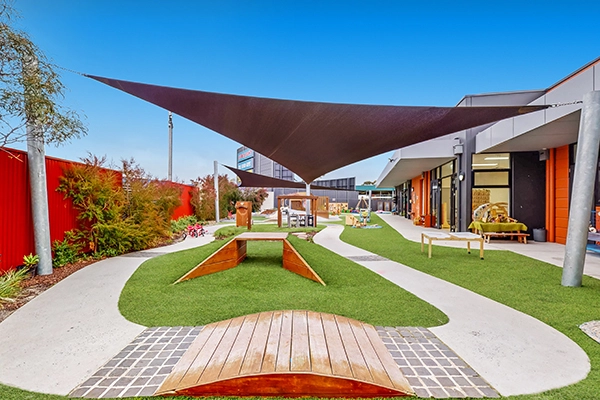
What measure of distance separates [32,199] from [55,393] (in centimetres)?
408

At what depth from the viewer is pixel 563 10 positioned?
31.9 ft

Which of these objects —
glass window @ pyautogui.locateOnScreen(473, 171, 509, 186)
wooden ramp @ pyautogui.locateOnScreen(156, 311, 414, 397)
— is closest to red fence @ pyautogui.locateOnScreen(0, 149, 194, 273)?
wooden ramp @ pyautogui.locateOnScreen(156, 311, 414, 397)

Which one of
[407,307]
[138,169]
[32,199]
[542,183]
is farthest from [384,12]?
[32,199]

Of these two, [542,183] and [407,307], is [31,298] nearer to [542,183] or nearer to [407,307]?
[407,307]

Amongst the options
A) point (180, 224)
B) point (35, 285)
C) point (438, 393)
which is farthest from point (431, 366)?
point (180, 224)

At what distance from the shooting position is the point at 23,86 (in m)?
3.68

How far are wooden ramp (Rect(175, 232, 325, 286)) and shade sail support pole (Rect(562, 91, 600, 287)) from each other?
3472 millimetres

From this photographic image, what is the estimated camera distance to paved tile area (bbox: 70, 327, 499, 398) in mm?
1846

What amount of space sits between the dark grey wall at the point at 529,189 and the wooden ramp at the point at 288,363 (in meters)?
9.37

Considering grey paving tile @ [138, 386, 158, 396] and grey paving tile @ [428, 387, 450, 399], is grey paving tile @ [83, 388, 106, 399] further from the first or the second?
grey paving tile @ [428, 387, 450, 399]

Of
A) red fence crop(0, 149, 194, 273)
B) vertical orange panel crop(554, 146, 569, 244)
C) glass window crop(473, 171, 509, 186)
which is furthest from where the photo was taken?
glass window crop(473, 171, 509, 186)

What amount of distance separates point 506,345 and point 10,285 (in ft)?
17.9

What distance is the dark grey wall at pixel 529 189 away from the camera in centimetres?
931

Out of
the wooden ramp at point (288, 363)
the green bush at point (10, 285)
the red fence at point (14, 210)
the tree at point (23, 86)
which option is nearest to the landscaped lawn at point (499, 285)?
the wooden ramp at point (288, 363)
